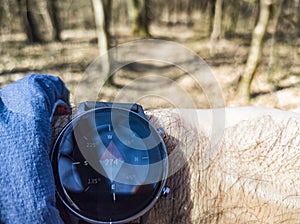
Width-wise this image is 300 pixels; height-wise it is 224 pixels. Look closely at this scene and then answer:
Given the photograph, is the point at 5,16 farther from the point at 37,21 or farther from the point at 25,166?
the point at 25,166

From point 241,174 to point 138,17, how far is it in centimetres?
794

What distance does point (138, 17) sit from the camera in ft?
29.9

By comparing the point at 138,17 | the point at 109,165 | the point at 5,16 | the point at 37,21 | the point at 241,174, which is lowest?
the point at 37,21

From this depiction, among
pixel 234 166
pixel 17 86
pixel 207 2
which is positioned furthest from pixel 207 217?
pixel 207 2

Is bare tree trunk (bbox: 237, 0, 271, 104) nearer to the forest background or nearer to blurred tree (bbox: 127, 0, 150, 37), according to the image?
the forest background

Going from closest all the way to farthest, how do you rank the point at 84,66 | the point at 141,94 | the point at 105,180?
the point at 105,180 → the point at 141,94 → the point at 84,66

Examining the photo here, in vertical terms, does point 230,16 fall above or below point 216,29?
below

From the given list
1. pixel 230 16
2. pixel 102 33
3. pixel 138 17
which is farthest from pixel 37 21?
pixel 230 16

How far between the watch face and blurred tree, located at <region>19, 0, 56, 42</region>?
26.2 feet

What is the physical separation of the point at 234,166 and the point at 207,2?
10.2 m

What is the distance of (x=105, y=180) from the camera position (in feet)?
4.46

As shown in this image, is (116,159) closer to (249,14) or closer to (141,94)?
(141,94)

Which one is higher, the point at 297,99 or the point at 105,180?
the point at 105,180

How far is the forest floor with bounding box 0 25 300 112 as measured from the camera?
6688 mm
